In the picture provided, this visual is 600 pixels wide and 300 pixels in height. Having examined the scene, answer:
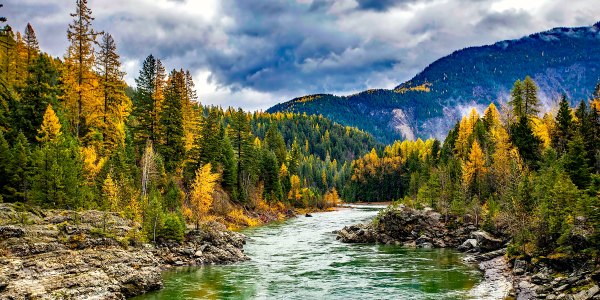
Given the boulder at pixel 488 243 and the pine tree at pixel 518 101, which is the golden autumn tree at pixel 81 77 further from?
the pine tree at pixel 518 101

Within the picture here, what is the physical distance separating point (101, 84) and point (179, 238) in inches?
1021

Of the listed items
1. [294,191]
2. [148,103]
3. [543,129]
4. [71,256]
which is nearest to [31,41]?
[148,103]

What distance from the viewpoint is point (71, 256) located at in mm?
30094

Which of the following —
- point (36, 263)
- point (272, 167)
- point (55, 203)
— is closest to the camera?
point (36, 263)

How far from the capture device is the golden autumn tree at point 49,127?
43.1 metres

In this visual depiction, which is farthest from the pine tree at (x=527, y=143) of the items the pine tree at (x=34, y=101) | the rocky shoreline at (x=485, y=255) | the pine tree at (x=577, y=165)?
the pine tree at (x=34, y=101)

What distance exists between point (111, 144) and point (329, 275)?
35.8 metres

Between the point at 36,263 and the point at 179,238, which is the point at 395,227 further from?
the point at 36,263

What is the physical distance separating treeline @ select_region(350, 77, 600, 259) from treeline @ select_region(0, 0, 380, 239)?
35561mm

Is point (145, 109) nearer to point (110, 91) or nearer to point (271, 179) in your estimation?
point (110, 91)

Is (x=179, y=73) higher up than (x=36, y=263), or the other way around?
(x=179, y=73)

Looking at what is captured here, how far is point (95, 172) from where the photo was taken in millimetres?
47094

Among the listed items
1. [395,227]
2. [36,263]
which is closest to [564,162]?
[395,227]

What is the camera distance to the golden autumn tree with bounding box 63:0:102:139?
51.8 meters
